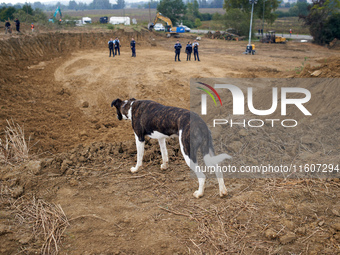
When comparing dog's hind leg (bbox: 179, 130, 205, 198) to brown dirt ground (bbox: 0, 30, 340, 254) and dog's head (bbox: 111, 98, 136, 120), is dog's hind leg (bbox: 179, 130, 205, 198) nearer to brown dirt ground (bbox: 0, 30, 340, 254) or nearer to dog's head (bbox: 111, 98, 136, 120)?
brown dirt ground (bbox: 0, 30, 340, 254)

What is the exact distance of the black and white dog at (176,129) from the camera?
17.7ft

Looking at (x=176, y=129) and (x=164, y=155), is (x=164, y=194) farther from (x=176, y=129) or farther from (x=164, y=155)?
(x=176, y=129)

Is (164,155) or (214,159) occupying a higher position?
(214,159)

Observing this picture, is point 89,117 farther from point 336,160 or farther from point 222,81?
point 336,160

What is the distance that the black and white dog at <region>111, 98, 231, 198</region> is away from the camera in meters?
5.41

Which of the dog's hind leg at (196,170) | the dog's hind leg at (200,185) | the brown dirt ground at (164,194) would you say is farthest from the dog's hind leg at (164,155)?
the dog's hind leg at (200,185)

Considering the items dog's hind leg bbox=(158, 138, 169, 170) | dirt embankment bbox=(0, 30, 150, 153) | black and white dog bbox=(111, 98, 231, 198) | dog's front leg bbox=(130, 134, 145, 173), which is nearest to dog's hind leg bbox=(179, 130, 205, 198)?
black and white dog bbox=(111, 98, 231, 198)

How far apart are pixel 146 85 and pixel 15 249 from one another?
41.2 ft

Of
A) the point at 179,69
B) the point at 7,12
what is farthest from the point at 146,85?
the point at 7,12

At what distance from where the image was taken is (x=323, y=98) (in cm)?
852

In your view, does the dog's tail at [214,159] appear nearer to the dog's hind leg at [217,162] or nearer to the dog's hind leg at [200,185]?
the dog's hind leg at [217,162]

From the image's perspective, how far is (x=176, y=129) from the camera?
19.1 ft

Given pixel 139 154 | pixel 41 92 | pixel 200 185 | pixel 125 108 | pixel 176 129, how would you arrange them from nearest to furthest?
pixel 200 185, pixel 176 129, pixel 139 154, pixel 125 108, pixel 41 92

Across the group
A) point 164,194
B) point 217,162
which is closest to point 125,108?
point 164,194
